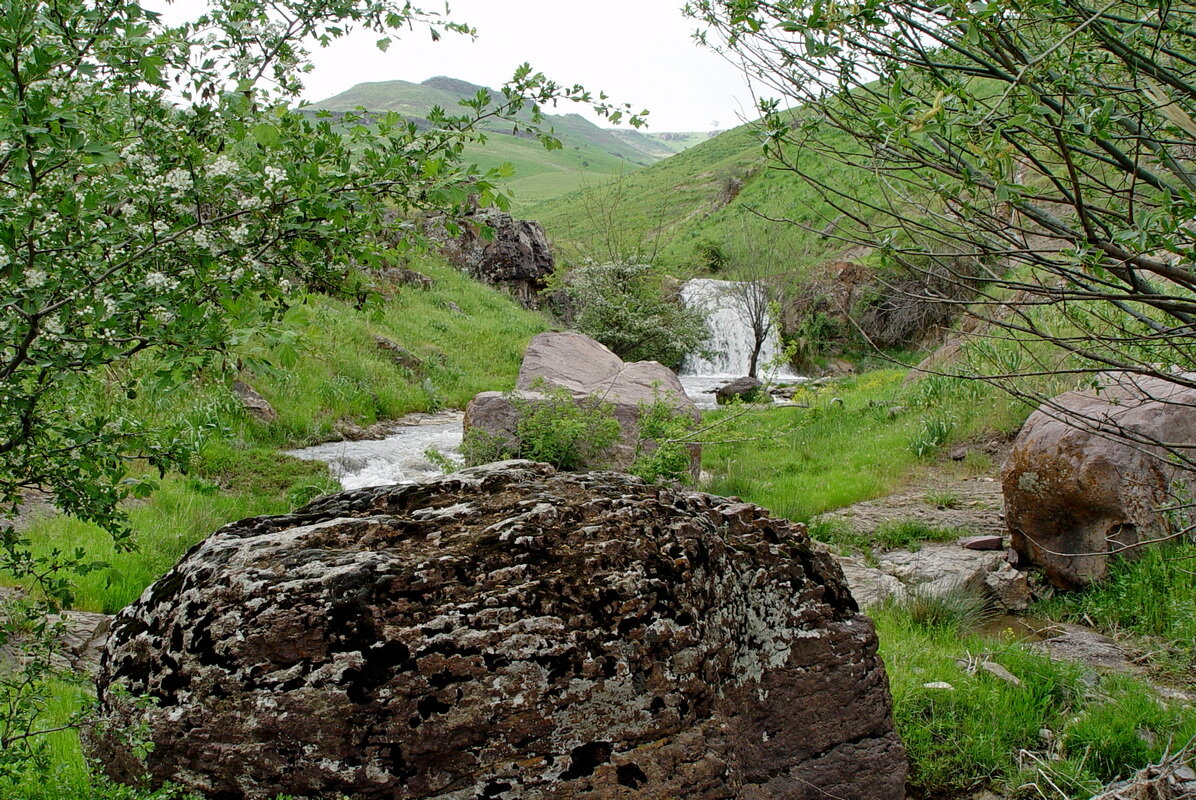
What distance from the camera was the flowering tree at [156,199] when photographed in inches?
86.6

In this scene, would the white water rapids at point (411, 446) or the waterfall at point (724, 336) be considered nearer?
the white water rapids at point (411, 446)

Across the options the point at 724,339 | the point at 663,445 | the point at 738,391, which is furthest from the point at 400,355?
the point at 724,339

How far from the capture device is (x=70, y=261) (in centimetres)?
254

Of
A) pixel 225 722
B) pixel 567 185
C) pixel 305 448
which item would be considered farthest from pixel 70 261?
pixel 567 185

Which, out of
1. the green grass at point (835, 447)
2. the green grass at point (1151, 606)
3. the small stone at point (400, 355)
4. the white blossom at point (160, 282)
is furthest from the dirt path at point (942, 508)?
the small stone at point (400, 355)

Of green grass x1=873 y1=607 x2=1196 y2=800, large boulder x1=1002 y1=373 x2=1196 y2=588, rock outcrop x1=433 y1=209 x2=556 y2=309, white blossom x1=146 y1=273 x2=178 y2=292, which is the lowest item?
green grass x1=873 y1=607 x2=1196 y2=800

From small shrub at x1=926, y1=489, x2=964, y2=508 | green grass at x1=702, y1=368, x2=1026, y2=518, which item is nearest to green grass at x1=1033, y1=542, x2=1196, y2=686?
green grass at x1=702, y1=368, x2=1026, y2=518

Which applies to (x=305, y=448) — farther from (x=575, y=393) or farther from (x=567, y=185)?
(x=567, y=185)

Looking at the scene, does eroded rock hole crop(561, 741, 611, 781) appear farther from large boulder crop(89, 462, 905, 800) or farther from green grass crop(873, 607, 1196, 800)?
green grass crop(873, 607, 1196, 800)

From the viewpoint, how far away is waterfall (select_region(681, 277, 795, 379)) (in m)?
23.5

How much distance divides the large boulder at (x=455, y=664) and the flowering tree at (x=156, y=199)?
69 centimetres

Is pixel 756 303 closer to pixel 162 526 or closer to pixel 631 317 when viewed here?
pixel 631 317

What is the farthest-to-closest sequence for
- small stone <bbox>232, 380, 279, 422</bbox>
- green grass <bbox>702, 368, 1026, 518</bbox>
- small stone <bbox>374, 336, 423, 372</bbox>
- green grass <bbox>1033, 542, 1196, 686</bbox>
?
small stone <bbox>374, 336, 423, 372</bbox>, small stone <bbox>232, 380, 279, 422</bbox>, green grass <bbox>702, 368, 1026, 518</bbox>, green grass <bbox>1033, 542, 1196, 686</bbox>

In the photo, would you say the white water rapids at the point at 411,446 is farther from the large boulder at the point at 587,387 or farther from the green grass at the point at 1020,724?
the green grass at the point at 1020,724
